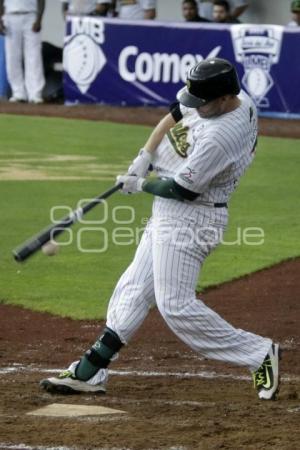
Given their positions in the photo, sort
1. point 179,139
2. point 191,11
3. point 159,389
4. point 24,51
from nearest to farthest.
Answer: point 179,139
point 159,389
point 191,11
point 24,51

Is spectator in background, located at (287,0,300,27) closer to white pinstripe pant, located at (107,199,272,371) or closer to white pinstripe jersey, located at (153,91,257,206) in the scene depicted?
white pinstripe jersey, located at (153,91,257,206)

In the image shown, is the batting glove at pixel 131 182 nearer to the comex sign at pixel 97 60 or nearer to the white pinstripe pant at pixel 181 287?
the white pinstripe pant at pixel 181 287

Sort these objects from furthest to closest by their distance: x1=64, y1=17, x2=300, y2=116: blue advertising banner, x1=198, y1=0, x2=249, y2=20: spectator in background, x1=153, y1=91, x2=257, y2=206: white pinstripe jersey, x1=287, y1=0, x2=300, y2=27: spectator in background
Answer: x1=198, y1=0, x2=249, y2=20: spectator in background < x1=287, y1=0, x2=300, y2=27: spectator in background < x1=64, y1=17, x2=300, y2=116: blue advertising banner < x1=153, y1=91, x2=257, y2=206: white pinstripe jersey

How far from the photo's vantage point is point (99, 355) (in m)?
6.53

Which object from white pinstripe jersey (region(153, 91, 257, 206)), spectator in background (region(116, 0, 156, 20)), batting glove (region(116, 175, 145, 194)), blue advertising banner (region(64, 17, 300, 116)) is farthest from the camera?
spectator in background (region(116, 0, 156, 20))

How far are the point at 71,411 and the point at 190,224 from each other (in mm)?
1135

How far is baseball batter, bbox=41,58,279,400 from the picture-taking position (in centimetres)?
616

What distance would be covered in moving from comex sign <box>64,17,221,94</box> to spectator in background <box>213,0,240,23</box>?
96 cm

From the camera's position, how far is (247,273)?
9.98 metres

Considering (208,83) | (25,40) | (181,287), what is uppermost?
(208,83)

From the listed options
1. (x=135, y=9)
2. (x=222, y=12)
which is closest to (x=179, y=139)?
(x=222, y=12)

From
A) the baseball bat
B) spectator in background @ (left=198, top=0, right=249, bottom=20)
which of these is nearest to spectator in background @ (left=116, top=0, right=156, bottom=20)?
spectator in background @ (left=198, top=0, right=249, bottom=20)

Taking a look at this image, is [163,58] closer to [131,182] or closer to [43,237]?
[131,182]

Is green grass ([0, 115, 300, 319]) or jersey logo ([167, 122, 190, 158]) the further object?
green grass ([0, 115, 300, 319])
